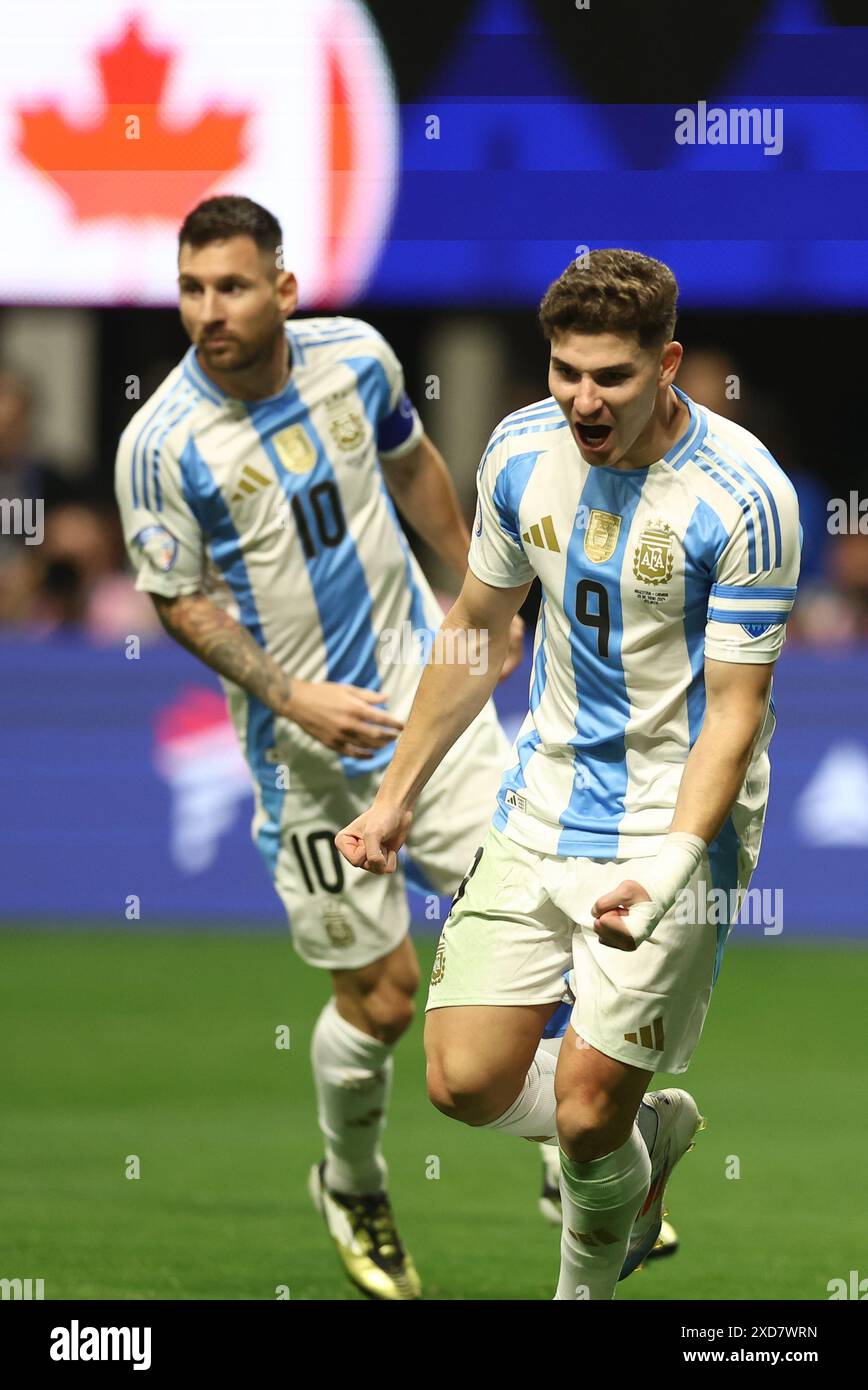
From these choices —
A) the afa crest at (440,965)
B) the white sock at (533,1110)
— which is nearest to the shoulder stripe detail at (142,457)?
the afa crest at (440,965)

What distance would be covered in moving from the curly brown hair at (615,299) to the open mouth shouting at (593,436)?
0.61 feet

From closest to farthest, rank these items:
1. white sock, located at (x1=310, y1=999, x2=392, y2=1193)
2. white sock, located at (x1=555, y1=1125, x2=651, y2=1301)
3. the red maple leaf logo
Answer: white sock, located at (x1=555, y1=1125, x2=651, y2=1301) < white sock, located at (x1=310, y1=999, x2=392, y2=1193) < the red maple leaf logo

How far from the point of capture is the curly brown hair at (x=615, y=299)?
4.40 metres

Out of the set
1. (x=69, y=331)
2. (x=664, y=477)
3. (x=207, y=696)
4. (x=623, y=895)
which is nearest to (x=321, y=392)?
(x=664, y=477)

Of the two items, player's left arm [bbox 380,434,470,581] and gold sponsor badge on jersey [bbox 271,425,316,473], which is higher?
gold sponsor badge on jersey [bbox 271,425,316,473]

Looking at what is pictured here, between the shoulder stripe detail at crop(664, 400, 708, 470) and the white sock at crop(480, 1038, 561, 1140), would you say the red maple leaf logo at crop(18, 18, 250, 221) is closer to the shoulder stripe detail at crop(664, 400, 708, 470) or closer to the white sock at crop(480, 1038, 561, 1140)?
the shoulder stripe detail at crop(664, 400, 708, 470)

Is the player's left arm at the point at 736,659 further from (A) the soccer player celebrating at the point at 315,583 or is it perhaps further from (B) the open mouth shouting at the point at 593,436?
(A) the soccer player celebrating at the point at 315,583

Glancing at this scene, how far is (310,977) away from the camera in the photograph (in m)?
10.1

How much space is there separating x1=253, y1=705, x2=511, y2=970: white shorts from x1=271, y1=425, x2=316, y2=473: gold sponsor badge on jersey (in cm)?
84

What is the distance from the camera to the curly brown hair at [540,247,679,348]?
4.40 meters

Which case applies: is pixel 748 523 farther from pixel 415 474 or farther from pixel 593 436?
pixel 415 474

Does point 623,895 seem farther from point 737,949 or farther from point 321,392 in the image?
point 737,949

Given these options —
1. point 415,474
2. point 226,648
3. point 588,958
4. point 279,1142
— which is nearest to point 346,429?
point 415,474

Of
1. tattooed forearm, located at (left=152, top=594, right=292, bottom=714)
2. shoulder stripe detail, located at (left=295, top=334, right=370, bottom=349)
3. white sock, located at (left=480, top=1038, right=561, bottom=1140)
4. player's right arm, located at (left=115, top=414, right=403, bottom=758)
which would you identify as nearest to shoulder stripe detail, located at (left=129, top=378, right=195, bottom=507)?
player's right arm, located at (left=115, top=414, right=403, bottom=758)
